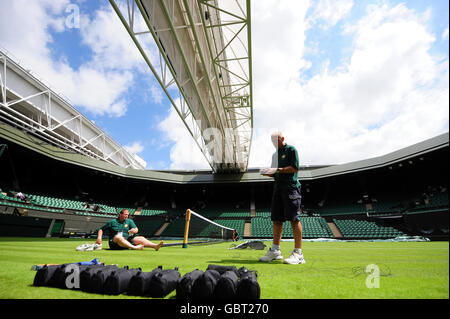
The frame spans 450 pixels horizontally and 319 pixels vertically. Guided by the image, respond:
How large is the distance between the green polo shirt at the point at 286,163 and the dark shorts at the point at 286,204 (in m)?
0.09

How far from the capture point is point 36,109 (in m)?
19.0

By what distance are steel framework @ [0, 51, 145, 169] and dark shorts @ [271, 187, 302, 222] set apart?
63.9 ft

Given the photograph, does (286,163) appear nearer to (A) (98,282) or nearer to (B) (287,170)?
(B) (287,170)

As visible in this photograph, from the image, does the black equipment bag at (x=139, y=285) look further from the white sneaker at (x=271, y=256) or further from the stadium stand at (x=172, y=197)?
the stadium stand at (x=172, y=197)

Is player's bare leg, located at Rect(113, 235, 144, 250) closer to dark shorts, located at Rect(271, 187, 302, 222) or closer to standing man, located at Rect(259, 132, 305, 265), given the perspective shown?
standing man, located at Rect(259, 132, 305, 265)

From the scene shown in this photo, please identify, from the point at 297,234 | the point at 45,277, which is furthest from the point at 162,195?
the point at 45,277

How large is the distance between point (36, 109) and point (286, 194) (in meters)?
23.8

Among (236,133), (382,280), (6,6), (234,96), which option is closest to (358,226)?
(236,133)

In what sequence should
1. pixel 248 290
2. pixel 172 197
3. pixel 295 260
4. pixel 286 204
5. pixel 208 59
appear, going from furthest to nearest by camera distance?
pixel 172 197
pixel 208 59
pixel 286 204
pixel 295 260
pixel 248 290

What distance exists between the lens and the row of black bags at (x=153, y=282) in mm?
1542

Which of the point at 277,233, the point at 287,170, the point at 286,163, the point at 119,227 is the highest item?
the point at 286,163

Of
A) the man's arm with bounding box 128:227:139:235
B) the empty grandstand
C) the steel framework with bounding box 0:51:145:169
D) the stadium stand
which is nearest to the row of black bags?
the man's arm with bounding box 128:227:139:235

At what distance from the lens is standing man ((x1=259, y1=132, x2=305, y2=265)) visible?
10.3 ft

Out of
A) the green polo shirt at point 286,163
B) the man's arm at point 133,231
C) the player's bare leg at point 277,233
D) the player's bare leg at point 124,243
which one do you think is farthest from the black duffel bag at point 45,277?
the player's bare leg at point 124,243
